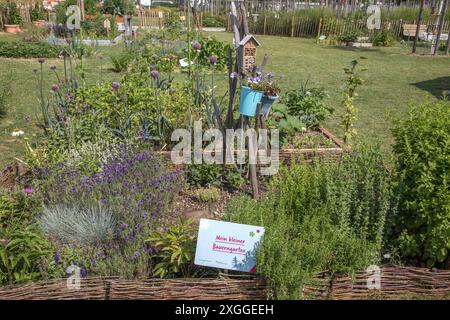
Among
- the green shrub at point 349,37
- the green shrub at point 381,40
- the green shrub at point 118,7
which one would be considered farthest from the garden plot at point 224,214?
the green shrub at point 118,7

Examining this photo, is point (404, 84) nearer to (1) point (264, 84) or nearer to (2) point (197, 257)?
(1) point (264, 84)

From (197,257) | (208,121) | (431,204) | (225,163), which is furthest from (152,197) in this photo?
(431,204)

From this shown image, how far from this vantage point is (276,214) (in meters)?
3.30

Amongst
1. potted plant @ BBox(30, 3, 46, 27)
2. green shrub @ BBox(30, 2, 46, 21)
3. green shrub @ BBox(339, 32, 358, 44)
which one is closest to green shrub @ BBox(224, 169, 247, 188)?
green shrub @ BBox(339, 32, 358, 44)

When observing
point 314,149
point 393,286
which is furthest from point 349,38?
point 393,286

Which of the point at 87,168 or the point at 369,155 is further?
the point at 87,168

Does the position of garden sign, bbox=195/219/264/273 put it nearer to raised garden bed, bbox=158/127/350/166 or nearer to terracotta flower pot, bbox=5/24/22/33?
raised garden bed, bbox=158/127/350/166

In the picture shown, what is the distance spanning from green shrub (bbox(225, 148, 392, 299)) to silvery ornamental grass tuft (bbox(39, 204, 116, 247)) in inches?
34.9

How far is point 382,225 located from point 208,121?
2.33 m

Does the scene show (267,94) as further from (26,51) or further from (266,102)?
(26,51)

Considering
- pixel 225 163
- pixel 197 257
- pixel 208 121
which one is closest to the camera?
pixel 197 257

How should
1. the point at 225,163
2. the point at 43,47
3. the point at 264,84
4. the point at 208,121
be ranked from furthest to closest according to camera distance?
the point at 43,47 < the point at 208,121 < the point at 225,163 < the point at 264,84

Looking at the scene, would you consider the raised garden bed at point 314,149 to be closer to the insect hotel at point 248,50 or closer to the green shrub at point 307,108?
the green shrub at point 307,108

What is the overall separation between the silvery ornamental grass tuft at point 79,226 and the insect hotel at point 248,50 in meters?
1.86
